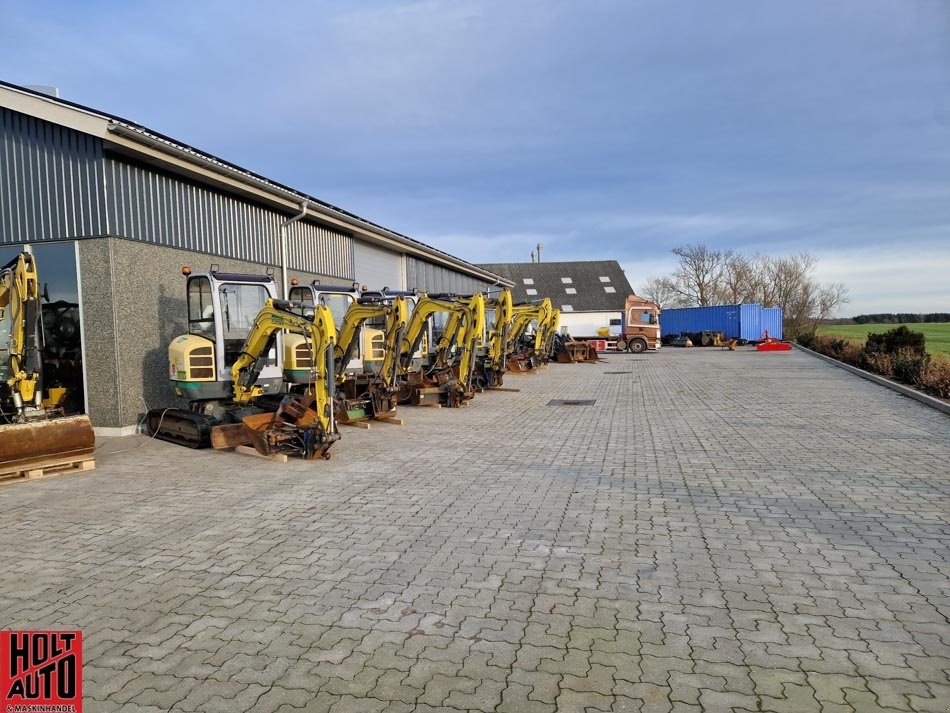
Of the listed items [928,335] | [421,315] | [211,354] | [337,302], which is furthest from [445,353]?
[928,335]

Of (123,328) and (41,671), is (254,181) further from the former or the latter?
(41,671)

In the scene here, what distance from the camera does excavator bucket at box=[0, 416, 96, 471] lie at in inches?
310

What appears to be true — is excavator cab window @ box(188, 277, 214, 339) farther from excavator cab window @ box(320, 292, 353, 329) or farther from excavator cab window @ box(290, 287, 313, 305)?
excavator cab window @ box(320, 292, 353, 329)

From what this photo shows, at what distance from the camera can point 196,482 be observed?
779 cm

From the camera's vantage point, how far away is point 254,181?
44.9 ft

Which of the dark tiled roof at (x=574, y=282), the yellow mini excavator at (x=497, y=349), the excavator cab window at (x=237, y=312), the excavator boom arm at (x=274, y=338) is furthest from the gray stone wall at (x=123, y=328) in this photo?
the dark tiled roof at (x=574, y=282)

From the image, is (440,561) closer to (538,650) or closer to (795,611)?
(538,650)

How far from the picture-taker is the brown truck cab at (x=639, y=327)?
1550 inches

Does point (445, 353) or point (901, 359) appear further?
point (901, 359)

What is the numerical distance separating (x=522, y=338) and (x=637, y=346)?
578 inches

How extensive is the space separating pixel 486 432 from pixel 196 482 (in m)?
4.94

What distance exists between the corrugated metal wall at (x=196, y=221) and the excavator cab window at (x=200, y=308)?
66.5 inches

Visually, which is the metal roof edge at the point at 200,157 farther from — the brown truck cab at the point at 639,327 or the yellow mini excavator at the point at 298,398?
the brown truck cab at the point at 639,327

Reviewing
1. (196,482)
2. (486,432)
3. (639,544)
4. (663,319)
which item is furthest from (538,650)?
(663,319)
